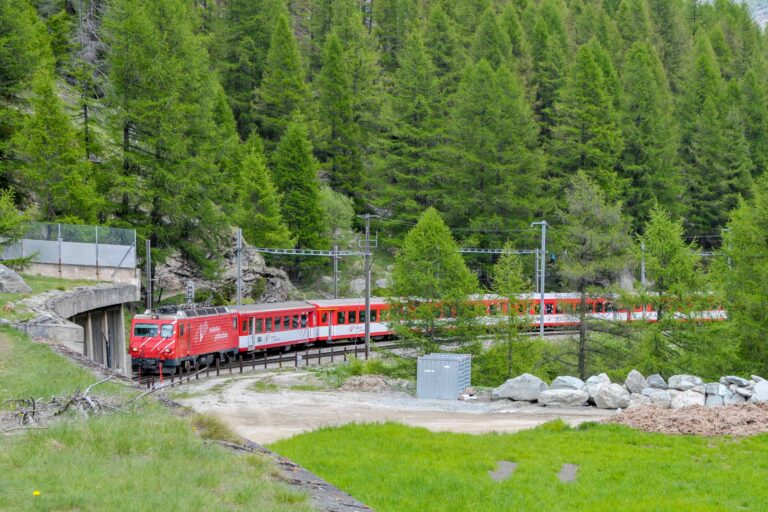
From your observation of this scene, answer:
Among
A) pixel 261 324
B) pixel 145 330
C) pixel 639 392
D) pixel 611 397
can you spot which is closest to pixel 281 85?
pixel 261 324

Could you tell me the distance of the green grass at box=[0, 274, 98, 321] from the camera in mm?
20688

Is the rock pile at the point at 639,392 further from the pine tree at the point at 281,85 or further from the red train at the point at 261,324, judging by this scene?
the pine tree at the point at 281,85

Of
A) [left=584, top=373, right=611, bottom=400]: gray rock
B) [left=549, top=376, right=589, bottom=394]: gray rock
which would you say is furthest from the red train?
[left=584, top=373, right=611, bottom=400]: gray rock

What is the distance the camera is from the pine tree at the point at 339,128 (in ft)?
229

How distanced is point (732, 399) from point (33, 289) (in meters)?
22.8

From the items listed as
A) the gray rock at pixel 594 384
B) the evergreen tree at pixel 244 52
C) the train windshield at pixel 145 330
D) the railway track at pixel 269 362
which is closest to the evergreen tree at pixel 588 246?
the railway track at pixel 269 362

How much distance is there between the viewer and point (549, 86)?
77062 millimetres

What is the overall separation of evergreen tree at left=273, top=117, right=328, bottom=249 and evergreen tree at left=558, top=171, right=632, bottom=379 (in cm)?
2621

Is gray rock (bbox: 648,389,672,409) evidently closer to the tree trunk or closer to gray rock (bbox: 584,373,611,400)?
gray rock (bbox: 584,373,611,400)

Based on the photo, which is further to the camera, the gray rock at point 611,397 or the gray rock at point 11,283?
the gray rock at point 611,397

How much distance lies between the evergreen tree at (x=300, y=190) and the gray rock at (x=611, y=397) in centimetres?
3364

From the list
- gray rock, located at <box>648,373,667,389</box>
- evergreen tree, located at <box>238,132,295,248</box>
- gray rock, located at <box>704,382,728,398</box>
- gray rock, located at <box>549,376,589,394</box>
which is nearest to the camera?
gray rock, located at <box>704,382,728,398</box>

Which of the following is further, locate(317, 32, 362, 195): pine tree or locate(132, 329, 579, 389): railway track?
locate(317, 32, 362, 195): pine tree

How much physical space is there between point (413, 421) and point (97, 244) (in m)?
15.2
